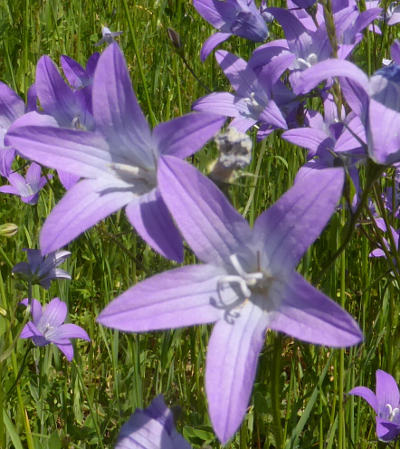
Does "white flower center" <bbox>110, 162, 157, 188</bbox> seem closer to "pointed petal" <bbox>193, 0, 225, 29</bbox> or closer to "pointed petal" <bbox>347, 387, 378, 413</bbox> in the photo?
"pointed petal" <bbox>347, 387, 378, 413</bbox>

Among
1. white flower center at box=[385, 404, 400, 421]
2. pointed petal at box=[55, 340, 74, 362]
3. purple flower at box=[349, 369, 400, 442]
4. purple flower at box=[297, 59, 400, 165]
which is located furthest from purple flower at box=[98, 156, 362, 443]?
pointed petal at box=[55, 340, 74, 362]

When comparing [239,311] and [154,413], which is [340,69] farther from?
[154,413]

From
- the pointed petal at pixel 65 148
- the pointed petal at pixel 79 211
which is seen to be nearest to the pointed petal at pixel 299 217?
the pointed petal at pixel 79 211

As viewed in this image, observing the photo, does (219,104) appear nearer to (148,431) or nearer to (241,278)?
(241,278)

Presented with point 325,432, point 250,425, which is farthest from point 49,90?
point 325,432

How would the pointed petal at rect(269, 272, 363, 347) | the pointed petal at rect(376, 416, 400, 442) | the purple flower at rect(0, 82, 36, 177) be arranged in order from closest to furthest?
the pointed petal at rect(269, 272, 363, 347)
the pointed petal at rect(376, 416, 400, 442)
the purple flower at rect(0, 82, 36, 177)

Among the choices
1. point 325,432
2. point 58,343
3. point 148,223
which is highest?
point 148,223
